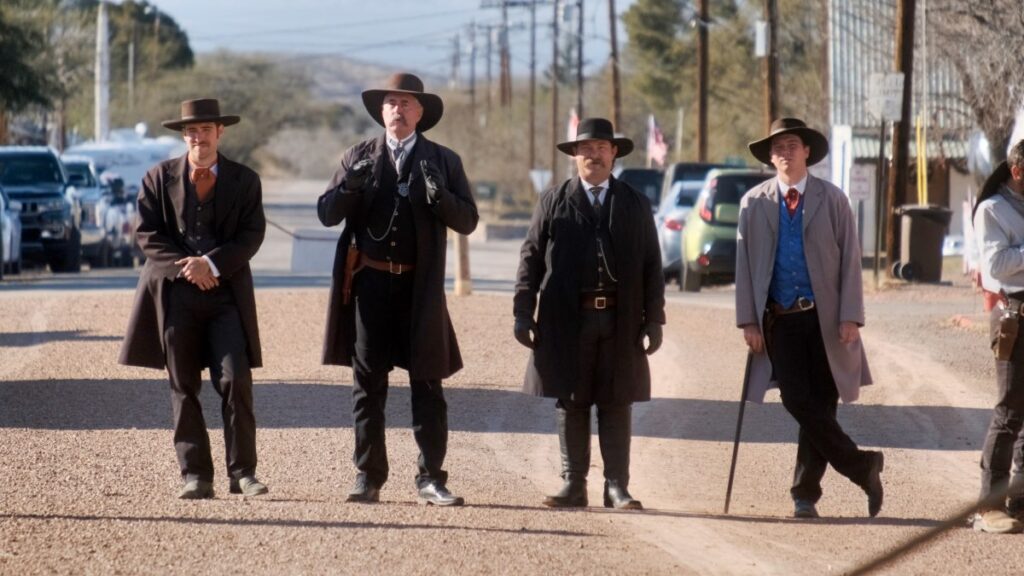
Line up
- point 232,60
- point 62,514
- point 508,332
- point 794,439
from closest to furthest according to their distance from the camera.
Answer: point 62,514, point 794,439, point 508,332, point 232,60

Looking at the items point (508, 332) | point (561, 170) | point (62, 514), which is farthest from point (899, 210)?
point (561, 170)

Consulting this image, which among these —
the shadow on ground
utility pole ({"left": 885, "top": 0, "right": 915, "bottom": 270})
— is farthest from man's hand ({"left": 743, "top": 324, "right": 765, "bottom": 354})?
utility pole ({"left": 885, "top": 0, "right": 915, "bottom": 270})

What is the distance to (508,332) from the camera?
1805cm

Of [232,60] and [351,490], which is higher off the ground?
[232,60]

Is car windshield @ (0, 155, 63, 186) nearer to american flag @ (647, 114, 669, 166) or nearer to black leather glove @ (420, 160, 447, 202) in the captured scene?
american flag @ (647, 114, 669, 166)

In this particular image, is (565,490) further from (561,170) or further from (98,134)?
(561,170)

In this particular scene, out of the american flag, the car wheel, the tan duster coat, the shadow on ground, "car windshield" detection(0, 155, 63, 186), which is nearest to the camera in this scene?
the tan duster coat

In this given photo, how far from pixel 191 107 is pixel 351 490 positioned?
2072 mm

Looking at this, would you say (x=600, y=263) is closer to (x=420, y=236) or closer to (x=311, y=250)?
(x=420, y=236)

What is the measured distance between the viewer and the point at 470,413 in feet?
41.2

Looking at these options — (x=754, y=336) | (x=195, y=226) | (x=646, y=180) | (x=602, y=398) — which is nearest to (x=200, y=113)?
(x=195, y=226)

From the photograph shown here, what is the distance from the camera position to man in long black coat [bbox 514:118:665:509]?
8.53 m

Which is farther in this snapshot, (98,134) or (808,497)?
(98,134)

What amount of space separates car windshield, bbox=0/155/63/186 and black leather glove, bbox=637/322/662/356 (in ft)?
74.4
